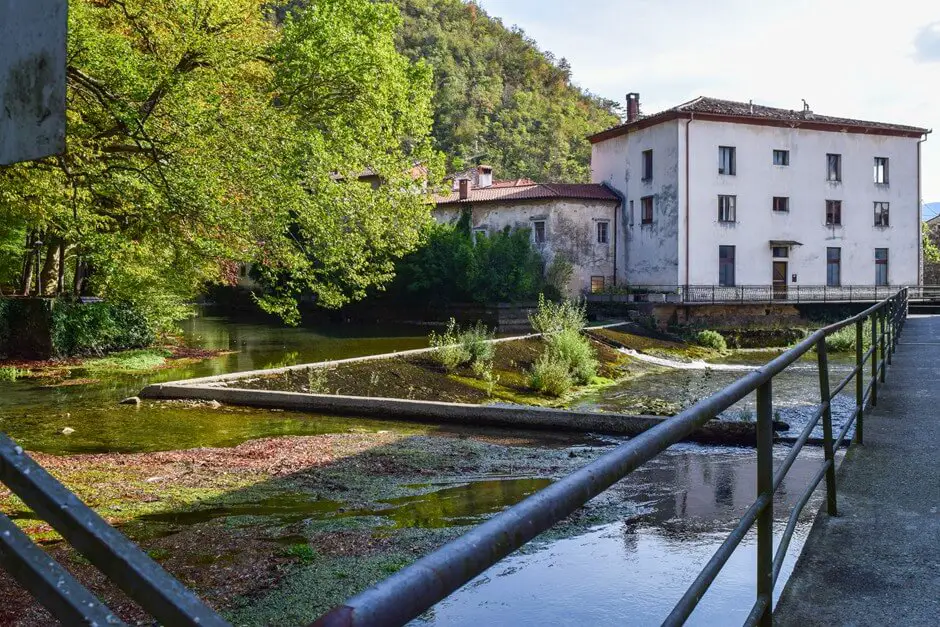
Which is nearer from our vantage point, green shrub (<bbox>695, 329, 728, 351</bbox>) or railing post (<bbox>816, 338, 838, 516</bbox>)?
railing post (<bbox>816, 338, 838, 516</bbox>)

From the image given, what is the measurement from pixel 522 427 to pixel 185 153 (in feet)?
21.1

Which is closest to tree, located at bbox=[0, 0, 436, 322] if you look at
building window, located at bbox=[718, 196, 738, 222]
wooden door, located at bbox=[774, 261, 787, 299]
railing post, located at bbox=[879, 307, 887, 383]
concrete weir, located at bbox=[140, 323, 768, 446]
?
concrete weir, located at bbox=[140, 323, 768, 446]

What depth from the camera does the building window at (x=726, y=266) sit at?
41.8 meters

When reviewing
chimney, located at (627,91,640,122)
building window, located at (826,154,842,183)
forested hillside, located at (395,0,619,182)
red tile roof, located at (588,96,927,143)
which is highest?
forested hillside, located at (395,0,619,182)

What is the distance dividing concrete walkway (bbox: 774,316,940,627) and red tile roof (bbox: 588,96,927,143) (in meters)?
36.5

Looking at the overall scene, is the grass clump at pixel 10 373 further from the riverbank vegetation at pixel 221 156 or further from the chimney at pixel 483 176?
the chimney at pixel 483 176

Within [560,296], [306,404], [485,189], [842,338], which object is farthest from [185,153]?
[485,189]

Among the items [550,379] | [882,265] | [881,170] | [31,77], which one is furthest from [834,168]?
[31,77]

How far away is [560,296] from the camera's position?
138 feet

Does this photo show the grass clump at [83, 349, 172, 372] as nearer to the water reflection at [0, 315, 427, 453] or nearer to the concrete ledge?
the water reflection at [0, 315, 427, 453]

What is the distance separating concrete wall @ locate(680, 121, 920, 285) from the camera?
41.4 metres

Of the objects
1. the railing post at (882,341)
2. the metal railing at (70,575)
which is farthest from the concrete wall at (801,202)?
the metal railing at (70,575)

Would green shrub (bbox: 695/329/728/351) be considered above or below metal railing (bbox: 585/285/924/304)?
below

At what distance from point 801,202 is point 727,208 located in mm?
4456
